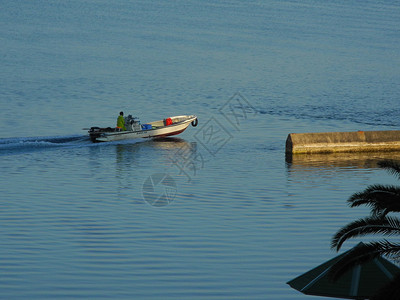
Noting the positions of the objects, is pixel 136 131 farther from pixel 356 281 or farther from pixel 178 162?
pixel 356 281

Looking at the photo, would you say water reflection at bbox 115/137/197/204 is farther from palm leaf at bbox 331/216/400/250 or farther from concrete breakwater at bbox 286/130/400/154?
palm leaf at bbox 331/216/400/250

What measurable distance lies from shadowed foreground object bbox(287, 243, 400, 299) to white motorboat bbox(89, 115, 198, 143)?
33.8 metres

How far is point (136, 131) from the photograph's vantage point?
48.7 m

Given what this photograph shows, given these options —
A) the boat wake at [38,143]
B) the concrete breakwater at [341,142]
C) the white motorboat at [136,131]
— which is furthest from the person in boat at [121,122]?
the concrete breakwater at [341,142]

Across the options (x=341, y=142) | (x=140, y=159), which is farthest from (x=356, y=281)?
(x=140, y=159)

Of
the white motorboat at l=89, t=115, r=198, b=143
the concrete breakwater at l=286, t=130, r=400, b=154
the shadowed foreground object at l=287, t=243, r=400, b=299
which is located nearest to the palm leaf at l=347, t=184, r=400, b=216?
the shadowed foreground object at l=287, t=243, r=400, b=299

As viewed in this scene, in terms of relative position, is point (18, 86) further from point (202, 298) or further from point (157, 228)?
point (202, 298)

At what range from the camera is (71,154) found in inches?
1726

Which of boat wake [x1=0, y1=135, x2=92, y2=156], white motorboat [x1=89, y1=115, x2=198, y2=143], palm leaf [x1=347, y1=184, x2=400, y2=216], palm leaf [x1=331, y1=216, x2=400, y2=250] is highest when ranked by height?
white motorboat [x1=89, y1=115, x2=198, y2=143]

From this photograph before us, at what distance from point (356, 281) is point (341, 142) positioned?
28.5m

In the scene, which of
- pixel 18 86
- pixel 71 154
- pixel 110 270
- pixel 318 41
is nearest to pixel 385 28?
pixel 318 41

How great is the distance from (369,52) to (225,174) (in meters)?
88.2

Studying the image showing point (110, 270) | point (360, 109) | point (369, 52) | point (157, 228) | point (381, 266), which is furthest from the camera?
point (369, 52)

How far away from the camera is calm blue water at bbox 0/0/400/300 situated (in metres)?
21.1
